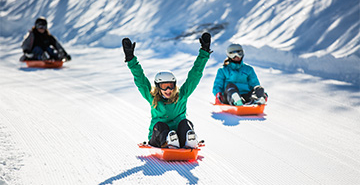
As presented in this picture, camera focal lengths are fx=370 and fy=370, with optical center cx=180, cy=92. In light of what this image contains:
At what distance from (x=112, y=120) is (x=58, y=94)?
1727mm

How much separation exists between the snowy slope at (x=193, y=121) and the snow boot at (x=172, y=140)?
0.17m

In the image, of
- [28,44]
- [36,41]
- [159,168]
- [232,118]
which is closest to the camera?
[159,168]

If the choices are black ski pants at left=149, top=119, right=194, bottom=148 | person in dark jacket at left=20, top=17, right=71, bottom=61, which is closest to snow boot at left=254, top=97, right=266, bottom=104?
black ski pants at left=149, top=119, right=194, bottom=148

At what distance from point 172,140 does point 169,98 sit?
0.42m

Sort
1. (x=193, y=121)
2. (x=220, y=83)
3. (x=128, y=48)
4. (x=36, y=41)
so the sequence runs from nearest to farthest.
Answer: (x=128, y=48)
(x=193, y=121)
(x=220, y=83)
(x=36, y=41)

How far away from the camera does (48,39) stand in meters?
9.15

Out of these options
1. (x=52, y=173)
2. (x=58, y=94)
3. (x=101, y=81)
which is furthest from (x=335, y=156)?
(x=101, y=81)

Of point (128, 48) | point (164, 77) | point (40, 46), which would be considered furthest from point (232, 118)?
point (40, 46)

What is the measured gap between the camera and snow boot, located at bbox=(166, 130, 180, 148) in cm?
315

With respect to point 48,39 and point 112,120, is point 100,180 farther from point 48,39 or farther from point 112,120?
point 48,39

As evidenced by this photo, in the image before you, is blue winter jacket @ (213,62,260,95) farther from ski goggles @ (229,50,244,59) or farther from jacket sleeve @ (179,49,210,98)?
jacket sleeve @ (179,49,210,98)

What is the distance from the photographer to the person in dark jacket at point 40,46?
28.5 ft

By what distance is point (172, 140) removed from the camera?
124 inches

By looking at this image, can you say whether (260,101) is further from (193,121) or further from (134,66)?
(134,66)
